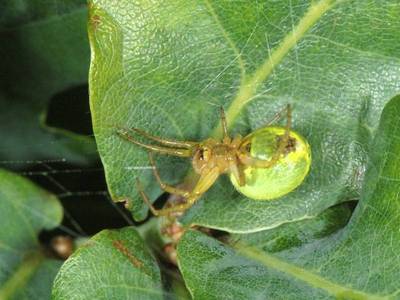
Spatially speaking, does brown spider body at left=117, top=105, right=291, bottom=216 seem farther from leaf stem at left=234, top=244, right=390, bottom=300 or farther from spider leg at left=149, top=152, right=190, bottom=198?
leaf stem at left=234, top=244, right=390, bottom=300

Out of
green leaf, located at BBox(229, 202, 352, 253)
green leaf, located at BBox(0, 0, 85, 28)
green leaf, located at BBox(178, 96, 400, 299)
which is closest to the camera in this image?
green leaf, located at BBox(178, 96, 400, 299)

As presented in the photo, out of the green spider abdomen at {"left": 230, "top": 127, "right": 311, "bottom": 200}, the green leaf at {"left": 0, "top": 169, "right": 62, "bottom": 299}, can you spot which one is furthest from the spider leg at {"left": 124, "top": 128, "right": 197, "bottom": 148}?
the green leaf at {"left": 0, "top": 169, "right": 62, "bottom": 299}

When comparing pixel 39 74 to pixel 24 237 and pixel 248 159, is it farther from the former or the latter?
pixel 248 159

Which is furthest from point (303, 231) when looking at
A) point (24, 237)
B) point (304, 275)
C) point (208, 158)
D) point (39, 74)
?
point (39, 74)

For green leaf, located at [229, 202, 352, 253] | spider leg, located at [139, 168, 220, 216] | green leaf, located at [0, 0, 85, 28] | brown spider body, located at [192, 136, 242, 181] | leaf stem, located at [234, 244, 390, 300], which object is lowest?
leaf stem, located at [234, 244, 390, 300]

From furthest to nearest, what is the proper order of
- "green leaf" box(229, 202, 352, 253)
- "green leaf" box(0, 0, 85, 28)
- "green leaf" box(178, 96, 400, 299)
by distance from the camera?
"green leaf" box(0, 0, 85, 28), "green leaf" box(229, 202, 352, 253), "green leaf" box(178, 96, 400, 299)

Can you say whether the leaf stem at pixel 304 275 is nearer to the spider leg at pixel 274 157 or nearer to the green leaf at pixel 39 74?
the spider leg at pixel 274 157

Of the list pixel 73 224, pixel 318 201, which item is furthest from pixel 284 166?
pixel 73 224

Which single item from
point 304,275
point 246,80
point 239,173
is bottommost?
point 304,275
